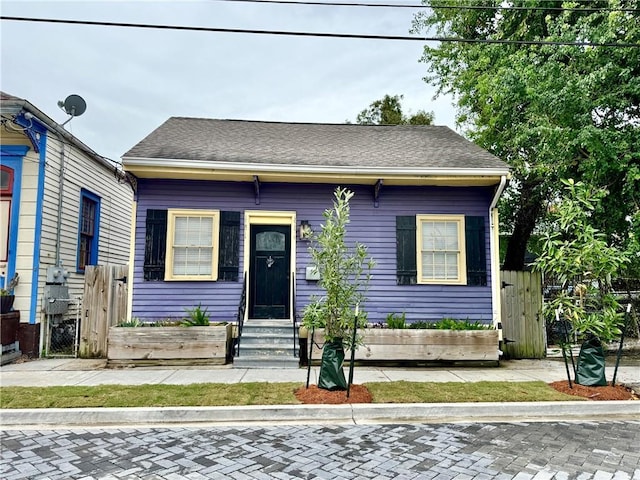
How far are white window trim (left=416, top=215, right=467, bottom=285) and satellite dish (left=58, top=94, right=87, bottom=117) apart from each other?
737cm

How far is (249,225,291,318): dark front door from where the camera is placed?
8203mm

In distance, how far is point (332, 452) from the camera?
3.64m

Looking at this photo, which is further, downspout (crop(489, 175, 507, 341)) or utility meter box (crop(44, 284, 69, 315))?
downspout (crop(489, 175, 507, 341))

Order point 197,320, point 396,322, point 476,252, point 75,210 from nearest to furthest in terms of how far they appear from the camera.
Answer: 1. point 197,320
2. point 396,322
3. point 476,252
4. point 75,210

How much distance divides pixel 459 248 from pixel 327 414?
15.7 feet

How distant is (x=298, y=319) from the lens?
796 cm

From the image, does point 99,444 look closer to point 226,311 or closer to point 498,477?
point 498,477

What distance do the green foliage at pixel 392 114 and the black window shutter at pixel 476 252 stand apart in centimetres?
1211

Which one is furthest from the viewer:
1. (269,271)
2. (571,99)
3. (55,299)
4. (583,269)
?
(269,271)

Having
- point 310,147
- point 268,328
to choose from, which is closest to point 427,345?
point 268,328

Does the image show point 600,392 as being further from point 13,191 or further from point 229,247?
point 13,191

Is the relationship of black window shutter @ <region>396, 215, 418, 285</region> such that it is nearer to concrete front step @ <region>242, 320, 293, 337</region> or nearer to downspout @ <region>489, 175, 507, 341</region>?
downspout @ <region>489, 175, 507, 341</region>

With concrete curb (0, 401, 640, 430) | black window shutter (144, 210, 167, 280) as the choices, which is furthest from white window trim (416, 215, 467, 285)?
black window shutter (144, 210, 167, 280)

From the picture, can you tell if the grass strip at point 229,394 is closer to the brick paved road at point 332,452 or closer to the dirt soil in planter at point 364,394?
the dirt soil in planter at point 364,394
